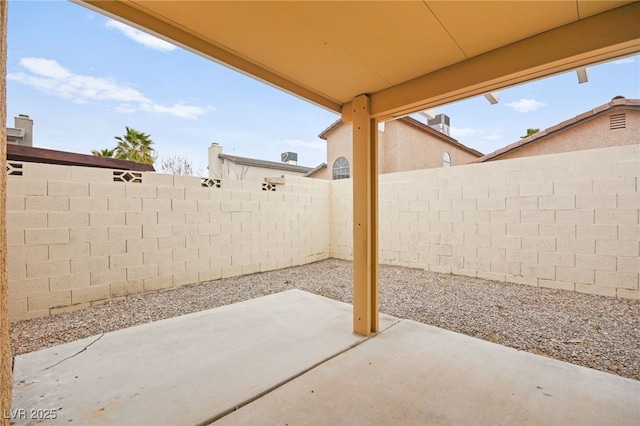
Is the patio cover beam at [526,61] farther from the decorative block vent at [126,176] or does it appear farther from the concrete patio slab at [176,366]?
the decorative block vent at [126,176]

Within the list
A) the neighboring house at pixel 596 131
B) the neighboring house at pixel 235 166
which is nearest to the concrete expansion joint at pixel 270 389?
A: the neighboring house at pixel 596 131

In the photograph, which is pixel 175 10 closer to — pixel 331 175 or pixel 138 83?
pixel 331 175

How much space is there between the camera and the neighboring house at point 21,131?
6.66 m

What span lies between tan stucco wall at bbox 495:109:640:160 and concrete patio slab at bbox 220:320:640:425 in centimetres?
709

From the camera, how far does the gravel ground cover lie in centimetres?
256

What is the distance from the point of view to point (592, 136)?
6695mm

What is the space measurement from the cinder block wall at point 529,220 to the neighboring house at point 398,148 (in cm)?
394

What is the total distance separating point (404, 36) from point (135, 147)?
11.2m

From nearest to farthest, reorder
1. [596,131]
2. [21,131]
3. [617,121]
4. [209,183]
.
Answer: [209,183]
[617,121]
[596,131]
[21,131]

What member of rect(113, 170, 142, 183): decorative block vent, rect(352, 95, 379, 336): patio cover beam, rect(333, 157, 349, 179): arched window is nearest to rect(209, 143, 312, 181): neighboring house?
rect(333, 157, 349, 179): arched window

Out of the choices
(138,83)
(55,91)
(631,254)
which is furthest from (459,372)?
(138,83)

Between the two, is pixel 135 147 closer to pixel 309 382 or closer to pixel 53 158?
pixel 53 158

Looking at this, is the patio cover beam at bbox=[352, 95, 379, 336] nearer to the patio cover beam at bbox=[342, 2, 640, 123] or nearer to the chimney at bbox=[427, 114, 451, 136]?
the patio cover beam at bbox=[342, 2, 640, 123]

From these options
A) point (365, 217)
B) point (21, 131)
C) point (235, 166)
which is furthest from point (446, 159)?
point (21, 131)
